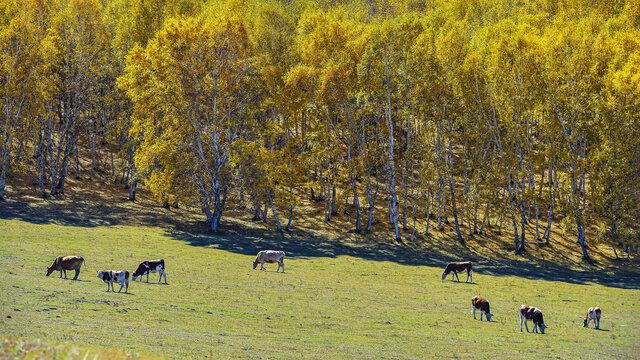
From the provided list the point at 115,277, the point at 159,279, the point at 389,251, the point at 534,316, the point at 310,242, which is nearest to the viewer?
the point at 534,316

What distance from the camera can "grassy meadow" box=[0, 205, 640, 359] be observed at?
62.8 feet

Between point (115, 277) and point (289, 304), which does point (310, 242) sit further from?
point (115, 277)

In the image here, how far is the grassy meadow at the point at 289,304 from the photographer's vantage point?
62.8 ft

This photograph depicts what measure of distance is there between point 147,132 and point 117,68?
15.1 meters

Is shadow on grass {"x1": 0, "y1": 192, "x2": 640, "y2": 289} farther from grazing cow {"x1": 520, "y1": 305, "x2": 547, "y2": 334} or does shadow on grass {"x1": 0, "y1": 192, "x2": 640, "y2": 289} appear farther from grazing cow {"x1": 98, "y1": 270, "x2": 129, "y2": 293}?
grazing cow {"x1": 520, "y1": 305, "x2": 547, "y2": 334}

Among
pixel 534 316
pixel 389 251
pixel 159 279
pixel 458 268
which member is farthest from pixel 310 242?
pixel 534 316

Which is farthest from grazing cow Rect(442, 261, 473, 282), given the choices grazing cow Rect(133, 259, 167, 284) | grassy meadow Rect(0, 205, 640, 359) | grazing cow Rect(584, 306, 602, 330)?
grazing cow Rect(133, 259, 167, 284)

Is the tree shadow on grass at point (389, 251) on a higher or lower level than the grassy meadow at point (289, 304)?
higher

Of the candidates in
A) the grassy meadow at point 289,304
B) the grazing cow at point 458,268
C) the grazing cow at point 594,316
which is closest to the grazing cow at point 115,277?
the grassy meadow at point 289,304

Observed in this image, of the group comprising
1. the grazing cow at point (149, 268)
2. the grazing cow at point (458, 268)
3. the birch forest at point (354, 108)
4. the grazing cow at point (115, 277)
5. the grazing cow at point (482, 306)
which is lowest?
the grazing cow at point (115, 277)

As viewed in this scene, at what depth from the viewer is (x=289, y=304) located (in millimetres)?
27406

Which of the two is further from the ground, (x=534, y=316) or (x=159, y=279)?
(x=534, y=316)

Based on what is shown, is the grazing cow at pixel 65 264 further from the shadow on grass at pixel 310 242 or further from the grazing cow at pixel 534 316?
the grazing cow at pixel 534 316

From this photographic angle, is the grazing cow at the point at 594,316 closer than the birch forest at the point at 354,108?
Yes
